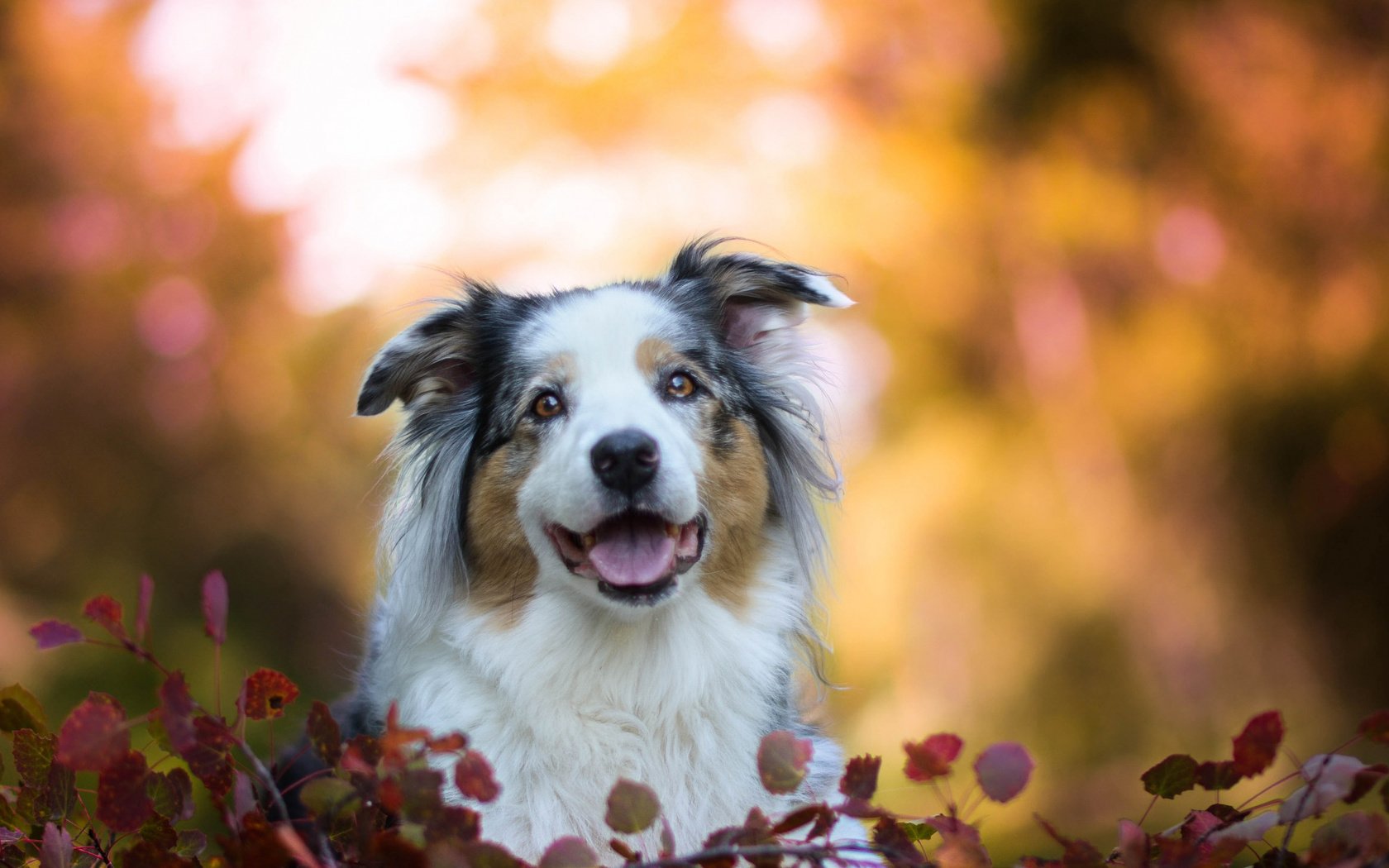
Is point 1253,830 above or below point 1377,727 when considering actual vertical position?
below

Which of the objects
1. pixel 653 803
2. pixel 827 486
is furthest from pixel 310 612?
pixel 653 803

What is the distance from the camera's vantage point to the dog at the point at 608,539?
Result: 295 centimetres

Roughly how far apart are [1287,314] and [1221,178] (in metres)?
1.05

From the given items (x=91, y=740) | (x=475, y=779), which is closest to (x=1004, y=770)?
(x=475, y=779)

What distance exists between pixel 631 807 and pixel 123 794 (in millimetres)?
719

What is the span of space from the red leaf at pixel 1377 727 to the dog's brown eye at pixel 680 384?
76.5 inches

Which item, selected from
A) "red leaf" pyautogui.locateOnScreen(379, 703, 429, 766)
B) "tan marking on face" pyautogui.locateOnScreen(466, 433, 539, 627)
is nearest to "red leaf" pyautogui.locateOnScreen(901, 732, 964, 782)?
"red leaf" pyautogui.locateOnScreen(379, 703, 429, 766)

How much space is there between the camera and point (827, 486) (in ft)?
12.0

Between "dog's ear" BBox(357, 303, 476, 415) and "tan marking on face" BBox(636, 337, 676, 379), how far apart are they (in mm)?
606

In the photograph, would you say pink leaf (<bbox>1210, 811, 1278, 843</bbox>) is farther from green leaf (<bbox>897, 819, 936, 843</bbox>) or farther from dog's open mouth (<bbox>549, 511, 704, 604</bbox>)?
dog's open mouth (<bbox>549, 511, 704, 604</bbox>)

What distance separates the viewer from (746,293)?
3.67m

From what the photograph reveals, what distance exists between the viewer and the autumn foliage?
5.22 ft

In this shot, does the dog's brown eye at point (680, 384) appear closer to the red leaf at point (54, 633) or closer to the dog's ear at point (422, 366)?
the dog's ear at point (422, 366)

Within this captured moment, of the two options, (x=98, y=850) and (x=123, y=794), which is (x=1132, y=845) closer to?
(x=123, y=794)
